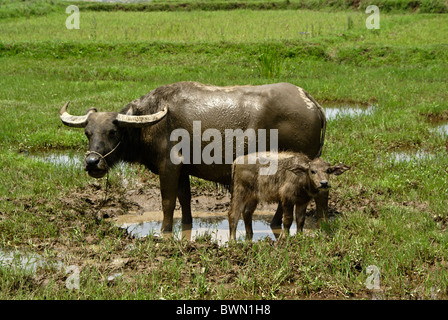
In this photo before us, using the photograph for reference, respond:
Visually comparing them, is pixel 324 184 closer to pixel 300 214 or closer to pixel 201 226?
pixel 300 214

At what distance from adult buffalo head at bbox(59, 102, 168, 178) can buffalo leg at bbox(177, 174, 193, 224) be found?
81 centimetres

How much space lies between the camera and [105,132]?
578 cm

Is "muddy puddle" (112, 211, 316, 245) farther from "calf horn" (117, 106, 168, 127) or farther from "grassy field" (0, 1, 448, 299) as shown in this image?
"calf horn" (117, 106, 168, 127)

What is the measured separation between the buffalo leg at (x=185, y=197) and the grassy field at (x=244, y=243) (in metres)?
0.91

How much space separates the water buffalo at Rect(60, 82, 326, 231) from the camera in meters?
5.82

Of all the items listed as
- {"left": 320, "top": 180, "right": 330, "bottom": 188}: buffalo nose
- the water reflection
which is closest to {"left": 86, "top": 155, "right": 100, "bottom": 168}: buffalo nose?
the water reflection

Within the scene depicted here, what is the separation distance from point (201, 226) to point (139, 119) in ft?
5.26

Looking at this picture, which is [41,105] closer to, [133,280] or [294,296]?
[133,280]

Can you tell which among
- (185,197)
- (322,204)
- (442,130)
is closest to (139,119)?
(185,197)

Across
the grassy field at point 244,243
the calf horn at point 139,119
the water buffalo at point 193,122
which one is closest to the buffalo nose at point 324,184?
the grassy field at point 244,243

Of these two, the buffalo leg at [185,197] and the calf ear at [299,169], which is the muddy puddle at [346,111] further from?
the calf ear at [299,169]

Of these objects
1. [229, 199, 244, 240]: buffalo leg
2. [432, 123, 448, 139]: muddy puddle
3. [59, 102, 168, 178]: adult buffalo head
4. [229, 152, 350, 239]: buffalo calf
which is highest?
[59, 102, 168, 178]: adult buffalo head

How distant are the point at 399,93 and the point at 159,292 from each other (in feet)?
33.0
